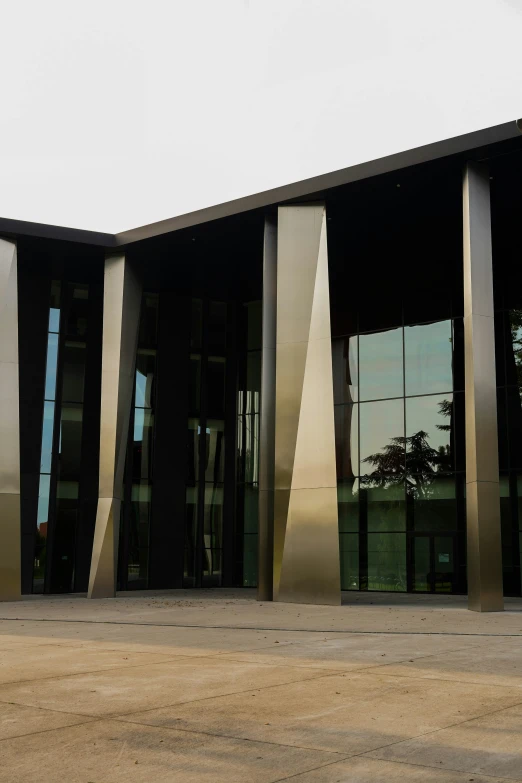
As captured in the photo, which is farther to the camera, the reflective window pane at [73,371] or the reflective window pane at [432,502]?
the reflective window pane at [73,371]

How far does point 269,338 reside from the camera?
23.2m

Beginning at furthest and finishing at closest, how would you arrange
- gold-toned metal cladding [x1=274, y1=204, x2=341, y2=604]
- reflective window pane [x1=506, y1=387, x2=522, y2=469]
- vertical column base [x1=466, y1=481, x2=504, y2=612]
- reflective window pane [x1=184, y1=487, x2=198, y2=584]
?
1. reflective window pane [x1=184, y1=487, x2=198, y2=584]
2. reflective window pane [x1=506, y1=387, x2=522, y2=469]
3. gold-toned metal cladding [x1=274, y1=204, x2=341, y2=604]
4. vertical column base [x1=466, y1=481, x2=504, y2=612]

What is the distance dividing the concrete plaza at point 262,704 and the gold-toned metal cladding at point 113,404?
1037 cm

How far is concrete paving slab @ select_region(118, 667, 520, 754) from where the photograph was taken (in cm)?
586

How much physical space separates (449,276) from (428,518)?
26.5ft

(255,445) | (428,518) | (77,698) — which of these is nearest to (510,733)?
(77,698)

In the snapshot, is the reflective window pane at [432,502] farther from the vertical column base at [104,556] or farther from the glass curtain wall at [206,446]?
the vertical column base at [104,556]

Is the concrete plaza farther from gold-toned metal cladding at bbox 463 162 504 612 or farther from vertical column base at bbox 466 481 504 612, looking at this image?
gold-toned metal cladding at bbox 463 162 504 612

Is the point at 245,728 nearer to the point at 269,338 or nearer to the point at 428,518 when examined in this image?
the point at 269,338

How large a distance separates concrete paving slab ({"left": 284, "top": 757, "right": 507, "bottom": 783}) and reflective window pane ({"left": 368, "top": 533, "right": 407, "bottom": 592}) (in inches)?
878

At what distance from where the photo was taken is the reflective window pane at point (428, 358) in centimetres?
2698

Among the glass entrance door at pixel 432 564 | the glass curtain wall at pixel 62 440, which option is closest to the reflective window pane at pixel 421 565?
the glass entrance door at pixel 432 564

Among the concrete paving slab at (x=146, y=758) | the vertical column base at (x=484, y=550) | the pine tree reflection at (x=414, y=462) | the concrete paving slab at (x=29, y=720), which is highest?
the pine tree reflection at (x=414, y=462)

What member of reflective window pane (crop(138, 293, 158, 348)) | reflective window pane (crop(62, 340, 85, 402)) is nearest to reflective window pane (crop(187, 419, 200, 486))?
reflective window pane (crop(138, 293, 158, 348))
